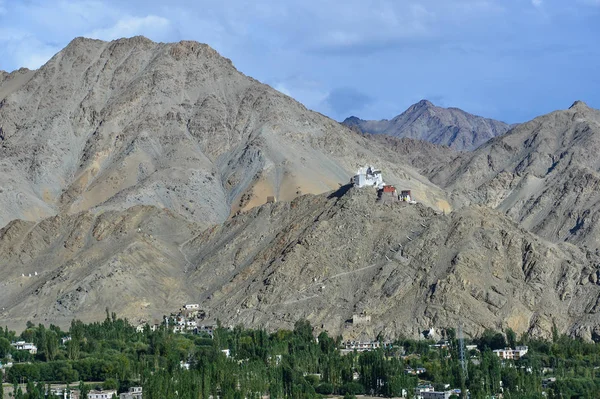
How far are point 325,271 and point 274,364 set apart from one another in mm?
34324

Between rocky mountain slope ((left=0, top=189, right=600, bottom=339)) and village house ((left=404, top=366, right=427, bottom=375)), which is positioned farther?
rocky mountain slope ((left=0, top=189, right=600, bottom=339))

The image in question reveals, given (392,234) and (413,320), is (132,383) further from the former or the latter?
(392,234)

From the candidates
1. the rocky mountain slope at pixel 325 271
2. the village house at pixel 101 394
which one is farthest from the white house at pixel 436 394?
the rocky mountain slope at pixel 325 271

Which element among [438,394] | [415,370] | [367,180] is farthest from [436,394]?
[367,180]

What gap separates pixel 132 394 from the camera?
11438 centimetres

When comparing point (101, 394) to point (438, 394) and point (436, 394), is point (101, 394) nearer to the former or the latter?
point (436, 394)

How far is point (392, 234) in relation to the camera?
6368 inches

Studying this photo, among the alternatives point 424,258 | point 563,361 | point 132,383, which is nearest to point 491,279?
point 424,258

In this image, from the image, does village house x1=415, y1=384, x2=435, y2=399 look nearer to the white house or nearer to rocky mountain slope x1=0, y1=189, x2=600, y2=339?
the white house

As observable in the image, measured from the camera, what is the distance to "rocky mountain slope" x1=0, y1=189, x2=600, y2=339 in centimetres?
14875

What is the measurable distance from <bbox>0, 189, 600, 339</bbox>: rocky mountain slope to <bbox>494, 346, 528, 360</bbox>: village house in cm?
888

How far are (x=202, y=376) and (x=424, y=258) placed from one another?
48.3 m

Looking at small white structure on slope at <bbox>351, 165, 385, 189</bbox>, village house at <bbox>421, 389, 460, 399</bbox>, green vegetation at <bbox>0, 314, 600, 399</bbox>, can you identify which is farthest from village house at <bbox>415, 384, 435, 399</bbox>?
small white structure on slope at <bbox>351, 165, 385, 189</bbox>

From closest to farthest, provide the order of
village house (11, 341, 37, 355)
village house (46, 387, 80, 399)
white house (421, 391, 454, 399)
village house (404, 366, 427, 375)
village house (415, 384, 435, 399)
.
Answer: village house (46, 387, 80, 399), white house (421, 391, 454, 399), village house (415, 384, 435, 399), village house (404, 366, 427, 375), village house (11, 341, 37, 355)
